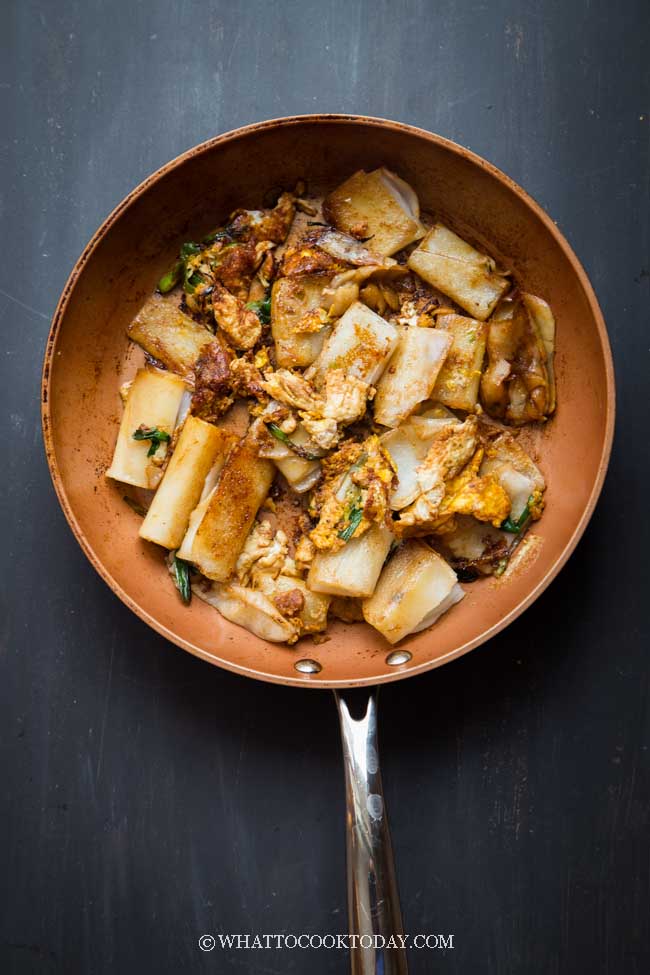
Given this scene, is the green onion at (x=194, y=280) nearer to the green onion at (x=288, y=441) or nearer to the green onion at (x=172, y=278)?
the green onion at (x=172, y=278)

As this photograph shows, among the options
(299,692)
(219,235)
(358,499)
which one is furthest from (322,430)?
(299,692)

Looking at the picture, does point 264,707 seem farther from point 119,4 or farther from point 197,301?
point 119,4

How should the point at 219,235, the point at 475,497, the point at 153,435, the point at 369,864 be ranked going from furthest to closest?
the point at 219,235, the point at 153,435, the point at 475,497, the point at 369,864

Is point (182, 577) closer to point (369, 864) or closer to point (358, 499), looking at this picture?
point (358, 499)

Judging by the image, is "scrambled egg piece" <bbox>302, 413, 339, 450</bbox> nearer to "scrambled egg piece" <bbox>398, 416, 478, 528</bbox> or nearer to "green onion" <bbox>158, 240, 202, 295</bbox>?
"scrambled egg piece" <bbox>398, 416, 478, 528</bbox>

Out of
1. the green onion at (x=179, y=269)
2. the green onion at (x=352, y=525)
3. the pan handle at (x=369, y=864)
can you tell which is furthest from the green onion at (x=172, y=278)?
the pan handle at (x=369, y=864)

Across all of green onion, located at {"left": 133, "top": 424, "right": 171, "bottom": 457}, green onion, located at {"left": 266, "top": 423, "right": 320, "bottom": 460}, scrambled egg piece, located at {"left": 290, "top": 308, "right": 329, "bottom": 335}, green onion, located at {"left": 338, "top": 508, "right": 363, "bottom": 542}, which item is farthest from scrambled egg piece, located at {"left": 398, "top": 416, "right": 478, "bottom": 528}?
green onion, located at {"left": 133, "top": 424, "right": 171, "bottom": 457}
